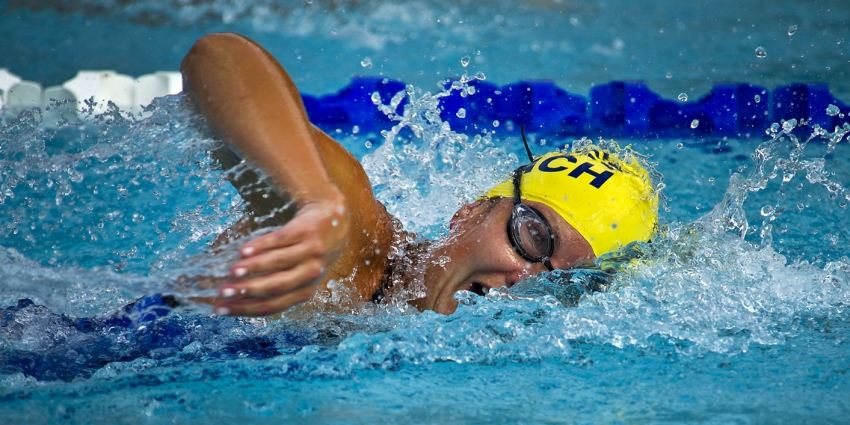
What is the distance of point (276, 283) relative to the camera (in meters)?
1.10

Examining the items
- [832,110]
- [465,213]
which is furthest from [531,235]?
[832,110]

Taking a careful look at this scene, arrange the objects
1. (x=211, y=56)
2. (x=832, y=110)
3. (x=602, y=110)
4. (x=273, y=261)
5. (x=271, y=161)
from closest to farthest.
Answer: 1. (x=273, y=261)
2. (x=271, y=161)
3. (x=211, y=56)
4. (x=832, y=110)
5. (x=602, y=110)

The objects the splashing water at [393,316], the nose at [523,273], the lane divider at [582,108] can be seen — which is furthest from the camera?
the lane divider at [582,108]

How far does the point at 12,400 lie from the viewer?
1.45m

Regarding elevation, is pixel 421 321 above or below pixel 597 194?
below

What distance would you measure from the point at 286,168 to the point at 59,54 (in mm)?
4733

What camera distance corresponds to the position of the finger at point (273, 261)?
107 cm

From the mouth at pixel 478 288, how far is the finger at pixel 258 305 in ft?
2.76

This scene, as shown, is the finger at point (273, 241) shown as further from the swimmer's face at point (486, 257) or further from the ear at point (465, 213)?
the ear at point (465, 213)

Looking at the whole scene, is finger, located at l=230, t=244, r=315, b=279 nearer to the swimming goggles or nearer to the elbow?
the elbow

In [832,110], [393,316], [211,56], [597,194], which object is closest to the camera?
[211,56]

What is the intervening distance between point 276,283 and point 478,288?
940 millimetres

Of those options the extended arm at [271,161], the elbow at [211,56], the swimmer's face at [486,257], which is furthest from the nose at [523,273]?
the elbow at [211,56]

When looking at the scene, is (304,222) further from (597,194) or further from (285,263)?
(597,194)
